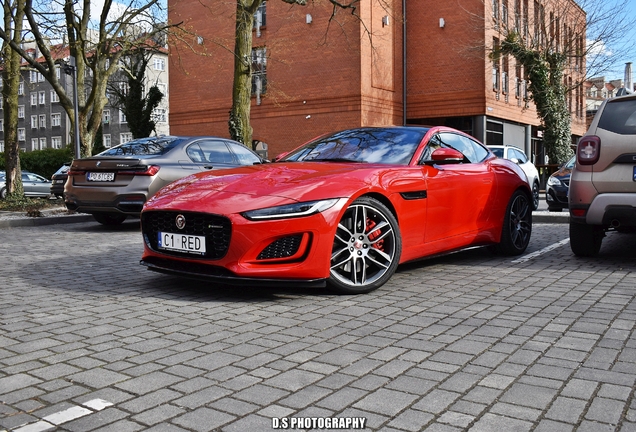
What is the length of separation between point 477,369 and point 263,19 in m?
32.5

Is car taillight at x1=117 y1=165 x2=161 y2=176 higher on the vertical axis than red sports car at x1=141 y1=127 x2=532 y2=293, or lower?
higher

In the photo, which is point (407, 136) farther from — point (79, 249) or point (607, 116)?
point (79, 249)

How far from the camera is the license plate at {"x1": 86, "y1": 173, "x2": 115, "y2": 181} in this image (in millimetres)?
10188

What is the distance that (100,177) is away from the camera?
10.3m

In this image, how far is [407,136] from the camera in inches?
250

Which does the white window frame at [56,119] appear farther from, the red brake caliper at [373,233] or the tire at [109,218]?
the red brake caliper at [373,233]

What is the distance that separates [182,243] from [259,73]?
96.9 feet

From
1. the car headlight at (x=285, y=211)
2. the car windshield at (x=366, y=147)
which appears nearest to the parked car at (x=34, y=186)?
the car windshield at (x=366, y=147)

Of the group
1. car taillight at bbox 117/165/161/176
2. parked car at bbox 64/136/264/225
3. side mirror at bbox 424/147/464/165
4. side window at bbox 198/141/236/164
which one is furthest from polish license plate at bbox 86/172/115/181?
side mirror at bbox 424/147/464/165

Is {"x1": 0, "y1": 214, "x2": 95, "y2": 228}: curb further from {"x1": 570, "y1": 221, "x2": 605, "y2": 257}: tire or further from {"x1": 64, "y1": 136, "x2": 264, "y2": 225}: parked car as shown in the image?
{"x1": 570, "y1": 221, "x2": 605, "y2": 257}: tire

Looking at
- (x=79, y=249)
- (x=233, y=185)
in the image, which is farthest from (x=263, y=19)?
(x=233, y=185)

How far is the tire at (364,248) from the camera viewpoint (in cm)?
511

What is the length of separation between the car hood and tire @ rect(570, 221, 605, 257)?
9.03ft

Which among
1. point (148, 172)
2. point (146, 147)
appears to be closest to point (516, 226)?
point (148, 172)
